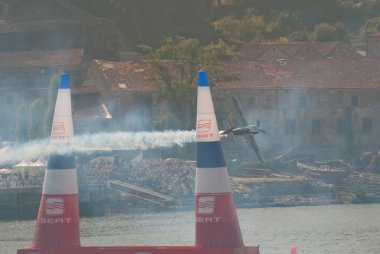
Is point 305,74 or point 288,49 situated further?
point 288,49

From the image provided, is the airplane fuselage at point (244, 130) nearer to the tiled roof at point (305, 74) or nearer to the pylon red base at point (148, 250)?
the pylon red base at point (148, 250)

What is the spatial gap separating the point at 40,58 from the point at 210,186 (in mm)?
74620

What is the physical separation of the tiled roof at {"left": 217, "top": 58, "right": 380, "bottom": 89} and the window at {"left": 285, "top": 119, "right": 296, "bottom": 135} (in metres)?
2.06

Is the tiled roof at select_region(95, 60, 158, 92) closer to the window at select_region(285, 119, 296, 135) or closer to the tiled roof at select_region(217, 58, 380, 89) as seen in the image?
the tiled roof at select_region(217, 58, 380, 89)

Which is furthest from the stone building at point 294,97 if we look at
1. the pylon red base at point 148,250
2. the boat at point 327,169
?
the pylon red base at point 148,250

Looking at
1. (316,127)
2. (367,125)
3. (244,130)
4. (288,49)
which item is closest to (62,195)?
(244,130)

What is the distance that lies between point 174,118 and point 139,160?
10.1 metres

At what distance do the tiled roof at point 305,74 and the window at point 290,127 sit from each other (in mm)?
2064

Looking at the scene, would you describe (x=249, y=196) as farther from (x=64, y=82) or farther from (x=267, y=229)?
(x=64, y=82)

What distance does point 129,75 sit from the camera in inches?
4033

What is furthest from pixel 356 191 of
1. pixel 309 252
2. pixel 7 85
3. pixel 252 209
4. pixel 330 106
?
pixel 309 252

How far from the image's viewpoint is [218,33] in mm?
130375

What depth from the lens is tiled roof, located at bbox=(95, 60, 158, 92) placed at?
100938 millimetres

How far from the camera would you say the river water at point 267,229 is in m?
56.6
